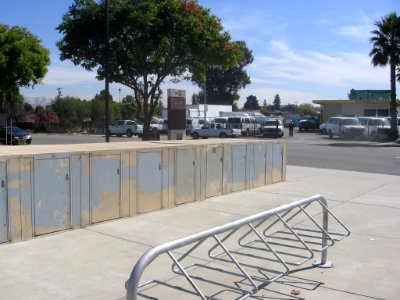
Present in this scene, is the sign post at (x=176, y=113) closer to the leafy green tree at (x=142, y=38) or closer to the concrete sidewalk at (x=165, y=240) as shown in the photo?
the concrete sidewalk at (x=165, y=240)

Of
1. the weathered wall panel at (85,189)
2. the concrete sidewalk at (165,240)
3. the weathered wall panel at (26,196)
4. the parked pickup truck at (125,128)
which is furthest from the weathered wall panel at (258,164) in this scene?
the parked pickup truck at (125,128)

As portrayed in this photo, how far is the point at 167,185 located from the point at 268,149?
4.49m

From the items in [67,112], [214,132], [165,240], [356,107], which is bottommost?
[165,240]

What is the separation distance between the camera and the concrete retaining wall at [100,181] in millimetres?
6812

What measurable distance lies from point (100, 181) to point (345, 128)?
35.6m

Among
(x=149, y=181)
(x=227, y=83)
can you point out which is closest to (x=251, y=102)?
(x=227, y=83)

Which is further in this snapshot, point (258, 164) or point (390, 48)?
point (390, 48)

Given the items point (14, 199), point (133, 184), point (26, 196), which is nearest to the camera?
point (14, 199)

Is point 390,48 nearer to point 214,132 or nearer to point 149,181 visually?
point 214,132

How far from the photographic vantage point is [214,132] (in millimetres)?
39531

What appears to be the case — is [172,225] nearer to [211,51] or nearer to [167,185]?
[167,185]

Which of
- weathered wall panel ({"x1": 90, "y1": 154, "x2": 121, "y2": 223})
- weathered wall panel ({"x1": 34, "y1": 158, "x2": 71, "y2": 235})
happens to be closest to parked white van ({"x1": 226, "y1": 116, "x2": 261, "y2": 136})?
weathered wall panel ({"x1": 90, "y1": 154, "x2": 121, "y2": 223})

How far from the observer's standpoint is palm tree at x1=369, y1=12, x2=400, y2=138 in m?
37.6

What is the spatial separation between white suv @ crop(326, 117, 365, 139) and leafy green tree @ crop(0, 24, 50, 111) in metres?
25.9
